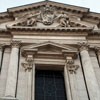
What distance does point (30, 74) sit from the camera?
57.9 ft

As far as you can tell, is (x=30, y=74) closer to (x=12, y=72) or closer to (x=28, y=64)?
(x=28, y=64)

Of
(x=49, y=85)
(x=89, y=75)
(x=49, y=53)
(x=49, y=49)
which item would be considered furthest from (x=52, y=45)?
(x=89, y=75)

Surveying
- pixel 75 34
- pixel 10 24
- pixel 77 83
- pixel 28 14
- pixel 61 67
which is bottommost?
pixel 77 83

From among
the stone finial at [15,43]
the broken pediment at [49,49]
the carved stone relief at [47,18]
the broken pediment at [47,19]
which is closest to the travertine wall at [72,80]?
the broken pediment at [49,49]

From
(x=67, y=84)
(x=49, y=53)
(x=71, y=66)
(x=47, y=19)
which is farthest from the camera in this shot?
(x=47, y=19)

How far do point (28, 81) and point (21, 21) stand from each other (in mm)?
6580

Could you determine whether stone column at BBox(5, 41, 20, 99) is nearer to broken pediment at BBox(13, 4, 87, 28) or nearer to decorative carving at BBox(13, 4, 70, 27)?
broken pediment at BBox(13, 4, 87, 28)

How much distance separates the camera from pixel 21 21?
862 inches

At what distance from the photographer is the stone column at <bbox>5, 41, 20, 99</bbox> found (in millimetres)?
16003

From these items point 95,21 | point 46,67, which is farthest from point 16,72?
point 95,21

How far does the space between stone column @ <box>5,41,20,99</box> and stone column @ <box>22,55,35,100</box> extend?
77cm

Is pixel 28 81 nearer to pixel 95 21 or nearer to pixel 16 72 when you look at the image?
pixel 16 72

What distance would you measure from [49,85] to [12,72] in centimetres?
278

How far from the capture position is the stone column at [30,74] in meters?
16.3
